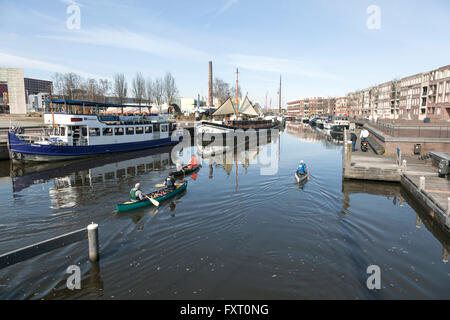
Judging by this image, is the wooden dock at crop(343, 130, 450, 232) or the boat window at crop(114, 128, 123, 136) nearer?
A: the wooden dock at crop(343, 130, 450, 232)

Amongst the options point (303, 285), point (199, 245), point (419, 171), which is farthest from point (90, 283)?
point (419, 171)

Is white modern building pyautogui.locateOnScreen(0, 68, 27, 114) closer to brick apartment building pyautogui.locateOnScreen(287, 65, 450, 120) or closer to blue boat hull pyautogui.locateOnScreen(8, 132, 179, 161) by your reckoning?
blue boat hull pyautogui.locateOnScreen(8, 132, 179, 161)

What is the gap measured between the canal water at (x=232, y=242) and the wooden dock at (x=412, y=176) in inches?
31.8

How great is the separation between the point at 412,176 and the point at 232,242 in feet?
53.1

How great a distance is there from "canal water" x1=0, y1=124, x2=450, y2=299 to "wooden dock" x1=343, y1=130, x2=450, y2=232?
0.81 metres

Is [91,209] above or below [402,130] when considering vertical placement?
below

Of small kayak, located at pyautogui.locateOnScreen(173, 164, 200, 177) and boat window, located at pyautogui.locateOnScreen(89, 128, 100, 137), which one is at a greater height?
boat window, located at pyautogui.locateOnScreen(89, 128, 100, 137)

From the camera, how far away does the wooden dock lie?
14781 millimetres

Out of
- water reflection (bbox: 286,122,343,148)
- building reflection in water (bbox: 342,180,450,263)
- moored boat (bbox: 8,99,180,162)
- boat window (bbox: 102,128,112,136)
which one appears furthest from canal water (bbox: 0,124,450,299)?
water reflection (bbox: 286,122,343,148)

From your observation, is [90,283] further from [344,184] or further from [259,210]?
[344,184]

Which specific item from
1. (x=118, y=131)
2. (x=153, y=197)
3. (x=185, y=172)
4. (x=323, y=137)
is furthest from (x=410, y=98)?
(x=153, y=197)

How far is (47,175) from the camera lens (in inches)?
1017

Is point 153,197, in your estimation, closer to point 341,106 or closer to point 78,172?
point 78,172
